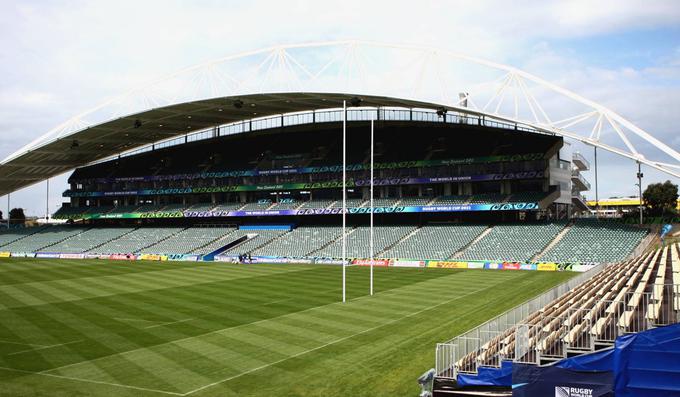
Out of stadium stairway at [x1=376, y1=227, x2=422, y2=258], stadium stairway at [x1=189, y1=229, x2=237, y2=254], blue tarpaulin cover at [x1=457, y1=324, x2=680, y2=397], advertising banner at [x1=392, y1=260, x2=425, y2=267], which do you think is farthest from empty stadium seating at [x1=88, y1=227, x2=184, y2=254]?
blue tarpaulin cover at [x1=457, y1=324, x2=680, y2=397]

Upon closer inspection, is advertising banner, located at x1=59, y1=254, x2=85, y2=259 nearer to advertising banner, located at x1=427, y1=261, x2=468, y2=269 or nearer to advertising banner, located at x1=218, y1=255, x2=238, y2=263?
advertising banner, located at x1=218, y1=255, x2=238, y2=263

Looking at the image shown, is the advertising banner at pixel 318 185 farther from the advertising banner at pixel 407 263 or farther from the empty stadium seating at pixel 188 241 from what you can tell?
the advertising banner at pixel 407 263

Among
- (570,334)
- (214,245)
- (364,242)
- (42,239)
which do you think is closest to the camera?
(570,334)

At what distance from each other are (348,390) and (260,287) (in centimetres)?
2547

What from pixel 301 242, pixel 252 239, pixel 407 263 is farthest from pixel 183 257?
pixel 407 263

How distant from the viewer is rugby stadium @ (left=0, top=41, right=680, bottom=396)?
16438 millimetres

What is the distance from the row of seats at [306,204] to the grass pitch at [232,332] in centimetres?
2342

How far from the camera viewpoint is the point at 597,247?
56594 mm

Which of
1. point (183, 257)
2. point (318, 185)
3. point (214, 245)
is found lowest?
point (183, 257)

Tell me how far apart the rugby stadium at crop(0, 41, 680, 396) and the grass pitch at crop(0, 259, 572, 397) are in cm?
16

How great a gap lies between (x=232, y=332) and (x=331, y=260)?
133 ft

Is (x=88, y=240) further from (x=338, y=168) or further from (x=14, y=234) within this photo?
(x=338, y=168)

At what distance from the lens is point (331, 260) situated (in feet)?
213

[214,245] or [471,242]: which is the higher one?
[471,242]
